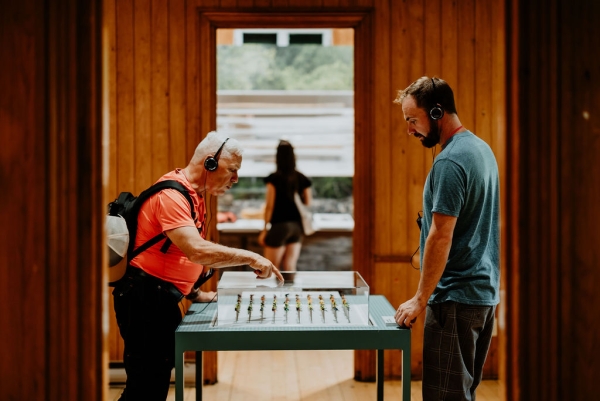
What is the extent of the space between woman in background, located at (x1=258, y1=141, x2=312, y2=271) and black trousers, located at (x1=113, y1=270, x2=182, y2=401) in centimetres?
303

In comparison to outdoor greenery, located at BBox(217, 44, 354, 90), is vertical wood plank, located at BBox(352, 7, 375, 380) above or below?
below

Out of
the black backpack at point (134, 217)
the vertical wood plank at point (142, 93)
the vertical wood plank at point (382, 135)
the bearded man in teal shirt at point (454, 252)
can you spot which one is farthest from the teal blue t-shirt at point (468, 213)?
the vertical wood plank at point (142, 93)

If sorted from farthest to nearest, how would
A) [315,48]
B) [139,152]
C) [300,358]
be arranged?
[315,48]
[300,358]
[139,152]

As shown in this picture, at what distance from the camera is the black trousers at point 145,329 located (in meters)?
2.69

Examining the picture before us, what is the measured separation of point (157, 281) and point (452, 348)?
50.8 inches

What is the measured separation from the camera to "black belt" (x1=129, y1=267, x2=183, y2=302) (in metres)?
2.70

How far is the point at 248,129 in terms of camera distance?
805 centimetres

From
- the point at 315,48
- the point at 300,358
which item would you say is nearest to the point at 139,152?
the point at 300,358

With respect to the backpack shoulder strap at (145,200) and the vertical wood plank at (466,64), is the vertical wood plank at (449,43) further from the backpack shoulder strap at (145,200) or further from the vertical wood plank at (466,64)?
the backpack shoulder strap at (145,200)

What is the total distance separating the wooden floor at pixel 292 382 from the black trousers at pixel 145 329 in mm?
1424
